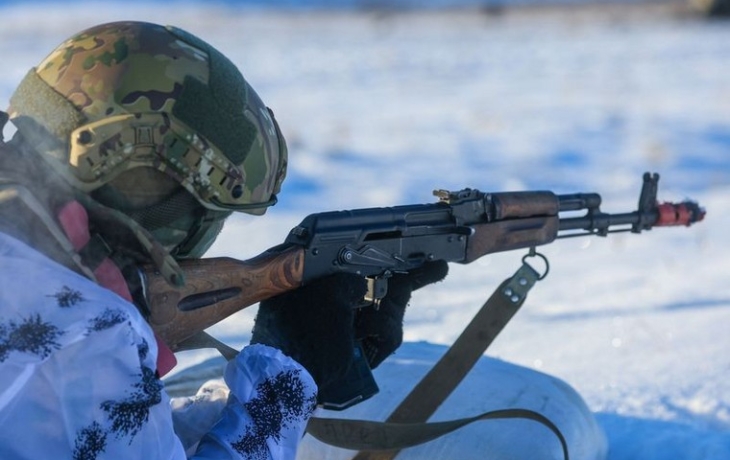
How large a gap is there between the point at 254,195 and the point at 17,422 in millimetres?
753

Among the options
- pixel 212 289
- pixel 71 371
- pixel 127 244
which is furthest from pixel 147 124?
pixel 71 371

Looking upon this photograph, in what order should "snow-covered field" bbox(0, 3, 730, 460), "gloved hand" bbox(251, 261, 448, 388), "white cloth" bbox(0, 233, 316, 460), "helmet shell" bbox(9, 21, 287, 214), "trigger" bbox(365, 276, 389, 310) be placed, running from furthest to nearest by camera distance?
"snow-covered field" bbox(0, 3, 730, 460) < "trigger" bbox(365, 276, 389, 310) < "gloved hand" bbox(251, 261, 448, 388) < "helmet shell" bbox(9, 21, 287, 214) < "white cloth" bbox(0, 233, 316, 460)

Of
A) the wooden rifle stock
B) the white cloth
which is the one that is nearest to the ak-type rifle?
the wooden rifle stock

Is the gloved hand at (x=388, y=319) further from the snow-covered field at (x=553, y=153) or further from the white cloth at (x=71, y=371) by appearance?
the white cloth at (x=71, y=371)

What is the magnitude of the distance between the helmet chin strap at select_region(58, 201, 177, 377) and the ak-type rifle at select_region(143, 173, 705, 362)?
0.19m

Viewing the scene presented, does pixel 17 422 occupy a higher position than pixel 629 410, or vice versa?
pixel 629 410

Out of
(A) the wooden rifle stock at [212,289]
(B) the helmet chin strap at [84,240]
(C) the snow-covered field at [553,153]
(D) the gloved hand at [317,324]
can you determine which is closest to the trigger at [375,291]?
(D) the gloved hand at [317,324]

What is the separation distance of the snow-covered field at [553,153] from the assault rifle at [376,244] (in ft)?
1.62

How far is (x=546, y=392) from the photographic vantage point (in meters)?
3.13

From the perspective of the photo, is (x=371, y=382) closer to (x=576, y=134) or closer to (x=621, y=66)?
(x=576, y=134)

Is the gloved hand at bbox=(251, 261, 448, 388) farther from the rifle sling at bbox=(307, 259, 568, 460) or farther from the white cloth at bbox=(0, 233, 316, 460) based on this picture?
the white cloth at bbox=(0, 233, 316, 460)

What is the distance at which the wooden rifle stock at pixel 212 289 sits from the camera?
2.20 m

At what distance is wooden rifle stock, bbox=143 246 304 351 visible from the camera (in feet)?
7.20

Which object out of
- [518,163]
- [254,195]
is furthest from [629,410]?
[518,163]
